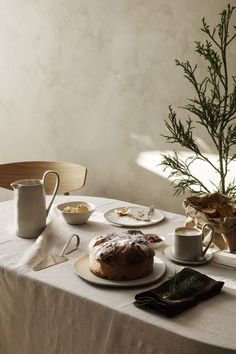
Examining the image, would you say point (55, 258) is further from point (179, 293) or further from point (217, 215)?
point (217, 215)

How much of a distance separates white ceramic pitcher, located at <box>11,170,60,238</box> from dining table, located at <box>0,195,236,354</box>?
0.03 metres

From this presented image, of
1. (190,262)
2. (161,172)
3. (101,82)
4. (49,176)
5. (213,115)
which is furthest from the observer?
(101,82)

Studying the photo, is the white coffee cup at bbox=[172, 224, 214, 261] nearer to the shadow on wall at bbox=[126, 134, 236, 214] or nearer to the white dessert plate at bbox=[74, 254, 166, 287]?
the white dessert plate at bbox=[74, 254, 166, 287]

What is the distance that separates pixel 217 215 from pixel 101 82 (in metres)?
1.56

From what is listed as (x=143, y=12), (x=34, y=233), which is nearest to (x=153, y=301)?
(x=34, y=233)

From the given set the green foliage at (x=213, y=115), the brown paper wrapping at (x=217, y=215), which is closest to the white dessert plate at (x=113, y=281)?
the brown paper wrapping at (x=217, y=215)

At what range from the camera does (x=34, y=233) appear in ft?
4.99

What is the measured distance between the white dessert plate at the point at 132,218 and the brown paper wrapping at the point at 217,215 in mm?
224

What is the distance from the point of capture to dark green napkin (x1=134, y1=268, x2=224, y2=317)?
1021mm

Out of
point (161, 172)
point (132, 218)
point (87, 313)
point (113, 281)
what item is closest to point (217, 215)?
point (132, 218)

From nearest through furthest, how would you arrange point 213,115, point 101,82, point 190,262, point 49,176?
point 190,262 < point 213,115 < point 49,176 < point 101,82

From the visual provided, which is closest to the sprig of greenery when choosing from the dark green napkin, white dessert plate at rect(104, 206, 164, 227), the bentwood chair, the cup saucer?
the dark green napkin

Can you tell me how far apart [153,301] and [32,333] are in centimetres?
38

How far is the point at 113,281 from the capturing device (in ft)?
3.83
